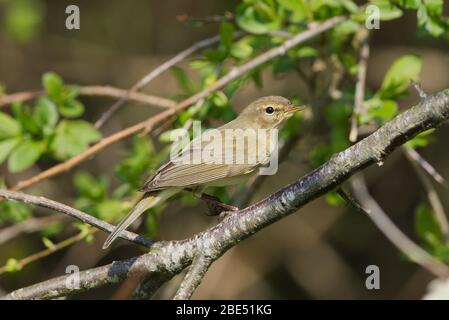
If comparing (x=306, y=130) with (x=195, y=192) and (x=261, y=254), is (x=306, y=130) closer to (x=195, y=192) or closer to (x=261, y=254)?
(x=195, y=192)

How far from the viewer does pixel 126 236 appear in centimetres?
331

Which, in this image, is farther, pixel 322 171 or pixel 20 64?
pixel 20 64

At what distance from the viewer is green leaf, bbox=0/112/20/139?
4.25m

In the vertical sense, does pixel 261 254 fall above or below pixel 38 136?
above

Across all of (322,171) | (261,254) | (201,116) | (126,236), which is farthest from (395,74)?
(261,254)

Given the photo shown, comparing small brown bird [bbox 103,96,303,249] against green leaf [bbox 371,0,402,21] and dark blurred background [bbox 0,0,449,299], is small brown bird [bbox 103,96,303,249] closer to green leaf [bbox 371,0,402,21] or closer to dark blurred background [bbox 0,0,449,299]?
green leaf [bbox 371,0,402,21]

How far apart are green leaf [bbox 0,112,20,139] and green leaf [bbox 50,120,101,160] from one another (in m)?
0.23

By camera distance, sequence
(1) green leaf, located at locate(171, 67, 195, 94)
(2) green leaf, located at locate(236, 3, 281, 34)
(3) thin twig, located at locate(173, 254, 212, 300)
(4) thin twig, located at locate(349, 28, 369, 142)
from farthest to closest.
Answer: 1. (1) green leaf, located at locate(171, 67, 195, 94)
2. (2) green leaf, located at locate(236, 3, 281, 34)
3. (4) thin twig, located at locate(349, 28, 369, 142)
4. (3) thin twig, located at locate(173, 254, 212, 300)

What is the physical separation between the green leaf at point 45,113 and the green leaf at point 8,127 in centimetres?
13

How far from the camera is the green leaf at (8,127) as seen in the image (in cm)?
425

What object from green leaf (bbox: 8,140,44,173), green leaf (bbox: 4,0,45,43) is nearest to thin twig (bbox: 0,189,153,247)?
green leaf (bbox: 8,140,44,173)

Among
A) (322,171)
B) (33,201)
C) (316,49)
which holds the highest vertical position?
(316,49)

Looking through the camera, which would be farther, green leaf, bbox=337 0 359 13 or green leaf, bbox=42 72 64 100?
green leaf, bbox=42 72 64 100

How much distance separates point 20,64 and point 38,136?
379 centimetres
